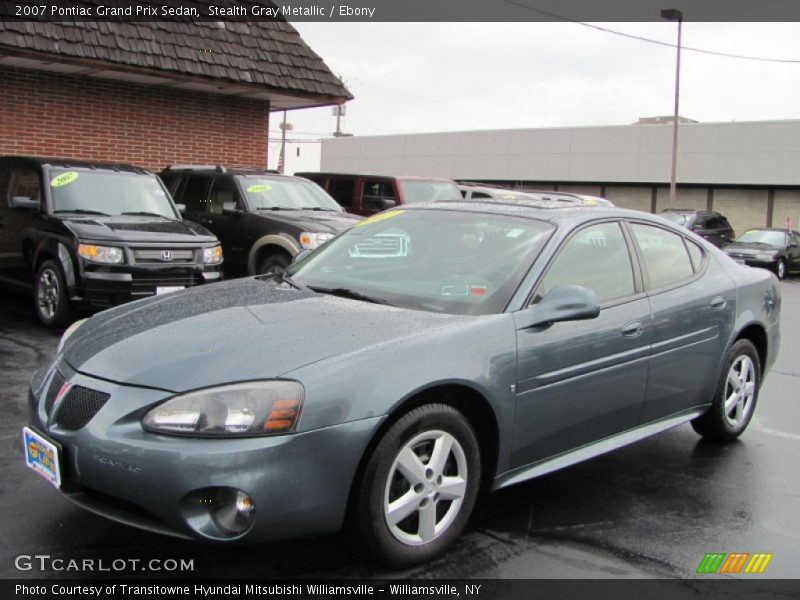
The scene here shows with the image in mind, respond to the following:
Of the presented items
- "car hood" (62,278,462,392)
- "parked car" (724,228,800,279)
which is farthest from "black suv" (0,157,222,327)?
"parked car" (724,228,800,279)

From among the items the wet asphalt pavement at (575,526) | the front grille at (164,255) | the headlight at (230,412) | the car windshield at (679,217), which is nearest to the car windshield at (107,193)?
the front grille at (164,255)

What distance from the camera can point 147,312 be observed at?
384cm

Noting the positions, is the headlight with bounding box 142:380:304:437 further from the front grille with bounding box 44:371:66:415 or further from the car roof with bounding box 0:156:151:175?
the car roof with bounding box 0:156:151:175

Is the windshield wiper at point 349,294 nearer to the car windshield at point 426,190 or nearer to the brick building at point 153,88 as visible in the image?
the brick building at point 153,88

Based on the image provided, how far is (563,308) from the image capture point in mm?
3730

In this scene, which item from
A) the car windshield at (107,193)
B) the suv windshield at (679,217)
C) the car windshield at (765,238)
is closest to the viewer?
the car windshield at (107,193)

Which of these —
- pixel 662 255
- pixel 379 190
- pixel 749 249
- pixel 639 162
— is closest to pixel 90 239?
pixel 662 255

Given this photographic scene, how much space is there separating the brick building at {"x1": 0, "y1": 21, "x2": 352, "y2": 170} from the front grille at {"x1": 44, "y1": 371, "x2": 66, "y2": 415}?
8675 millimetres

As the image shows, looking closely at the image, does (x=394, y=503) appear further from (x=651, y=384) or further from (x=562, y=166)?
(x=562, y=166)

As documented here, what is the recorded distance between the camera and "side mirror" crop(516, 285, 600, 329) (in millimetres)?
3699

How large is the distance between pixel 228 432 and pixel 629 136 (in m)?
36.1

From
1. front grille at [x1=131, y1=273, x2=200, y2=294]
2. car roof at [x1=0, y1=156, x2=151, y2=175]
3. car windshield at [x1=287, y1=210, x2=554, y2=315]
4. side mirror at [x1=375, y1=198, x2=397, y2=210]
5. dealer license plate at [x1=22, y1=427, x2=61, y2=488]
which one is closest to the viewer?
dealer license plate at [x1=22, y1=427, x2=61, y2=488]

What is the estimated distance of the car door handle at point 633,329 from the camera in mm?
4175

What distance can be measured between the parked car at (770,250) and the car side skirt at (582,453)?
20091 mm
